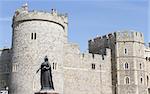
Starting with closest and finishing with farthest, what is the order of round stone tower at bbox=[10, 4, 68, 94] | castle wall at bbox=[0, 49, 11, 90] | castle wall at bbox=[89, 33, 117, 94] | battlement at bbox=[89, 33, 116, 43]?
round stone tower at bbox=[10, 4, 68, 94] → castle wall at bbox=[0, 49, 11, 90] → castle wall at bbox=[89, 33, 117, 94] → battlement at bbox=[89, 33, 116, 43]

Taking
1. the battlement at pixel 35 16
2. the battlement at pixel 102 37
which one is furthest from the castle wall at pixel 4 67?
the battlement at pixel 102 37

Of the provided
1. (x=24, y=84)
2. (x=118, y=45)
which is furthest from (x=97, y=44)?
(x=24, y=84)

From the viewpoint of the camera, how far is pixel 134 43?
47.1m

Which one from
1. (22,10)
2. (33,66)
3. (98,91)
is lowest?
(98,91)

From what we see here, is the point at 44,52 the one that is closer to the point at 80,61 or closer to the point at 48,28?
the point at 48,28

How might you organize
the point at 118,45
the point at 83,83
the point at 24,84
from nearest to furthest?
the point at 24,84 < the point at 83,83 < the point at 118,45

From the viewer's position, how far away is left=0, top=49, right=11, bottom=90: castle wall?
44.0 metres

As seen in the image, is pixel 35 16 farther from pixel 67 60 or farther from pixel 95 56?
pixel 95 56

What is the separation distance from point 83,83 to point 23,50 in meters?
9.71

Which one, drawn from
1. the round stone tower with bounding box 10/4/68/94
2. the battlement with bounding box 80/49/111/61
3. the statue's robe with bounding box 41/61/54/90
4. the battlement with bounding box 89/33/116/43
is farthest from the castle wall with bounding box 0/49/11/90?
the statue's robe with bounding box 41/61/54/90

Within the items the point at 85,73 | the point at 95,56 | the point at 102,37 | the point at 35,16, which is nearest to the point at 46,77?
the point at 35,16

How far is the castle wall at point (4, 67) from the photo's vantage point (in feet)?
144

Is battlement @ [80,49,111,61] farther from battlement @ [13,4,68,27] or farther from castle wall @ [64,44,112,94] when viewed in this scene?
battlement @ [13,4,68,27]

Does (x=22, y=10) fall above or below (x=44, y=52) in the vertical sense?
above
